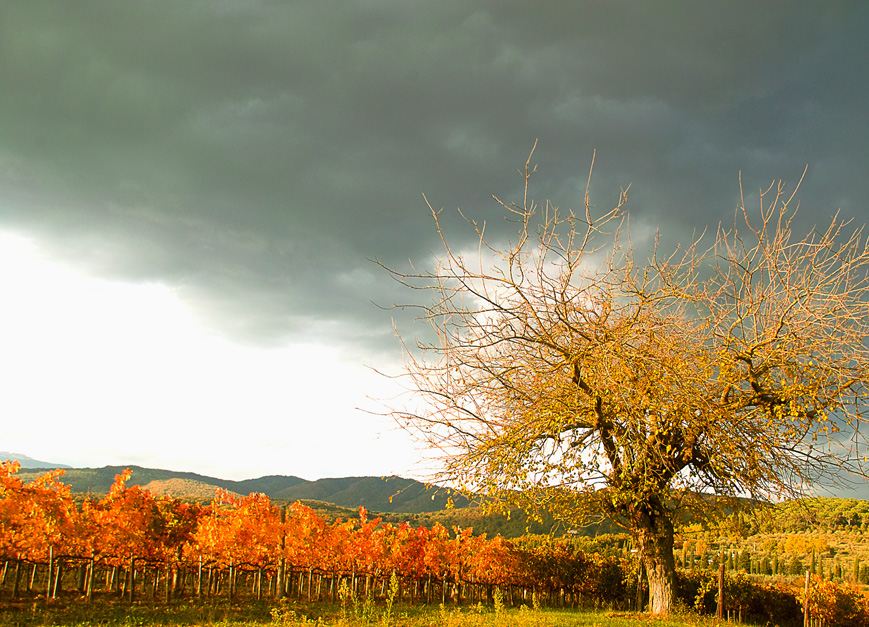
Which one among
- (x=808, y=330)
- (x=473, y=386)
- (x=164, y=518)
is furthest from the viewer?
(x=164, y=518)

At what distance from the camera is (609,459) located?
1242 centimetres

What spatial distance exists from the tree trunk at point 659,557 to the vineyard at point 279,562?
2.92 meters

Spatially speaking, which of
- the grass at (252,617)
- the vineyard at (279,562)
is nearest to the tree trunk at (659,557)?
the grass at (252,617)

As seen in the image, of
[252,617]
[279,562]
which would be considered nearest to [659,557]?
[252,617]

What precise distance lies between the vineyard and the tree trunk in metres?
2.92

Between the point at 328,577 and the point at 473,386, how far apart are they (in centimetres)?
1637

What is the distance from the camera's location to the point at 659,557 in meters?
13.1

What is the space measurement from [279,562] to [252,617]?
5.14 m

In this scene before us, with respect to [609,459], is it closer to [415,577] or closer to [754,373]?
[754,373]

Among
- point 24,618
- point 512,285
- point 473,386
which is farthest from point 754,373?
point 24,618

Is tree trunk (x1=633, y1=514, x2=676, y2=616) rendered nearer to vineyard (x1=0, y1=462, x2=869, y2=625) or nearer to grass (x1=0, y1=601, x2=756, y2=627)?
grass (x1=0, y1=601, x2=756, y2=627)

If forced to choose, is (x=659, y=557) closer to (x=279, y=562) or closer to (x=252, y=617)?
(x=252, y=617)

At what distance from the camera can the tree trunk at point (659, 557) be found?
13031 mm

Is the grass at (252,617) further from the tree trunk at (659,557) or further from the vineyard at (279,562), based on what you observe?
the vineyard at (279,562)
